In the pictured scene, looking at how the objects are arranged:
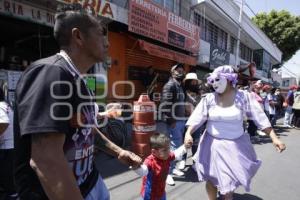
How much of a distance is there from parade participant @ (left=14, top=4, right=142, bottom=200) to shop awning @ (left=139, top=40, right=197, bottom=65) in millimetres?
8534

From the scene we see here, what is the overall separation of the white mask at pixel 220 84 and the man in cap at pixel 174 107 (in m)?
1.71

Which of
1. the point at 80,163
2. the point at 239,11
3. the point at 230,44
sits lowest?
the point at 80,163

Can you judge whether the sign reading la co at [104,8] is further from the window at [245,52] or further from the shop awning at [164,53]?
the window at [245,52]

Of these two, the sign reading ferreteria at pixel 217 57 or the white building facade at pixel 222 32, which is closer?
the white building facade at pixel 222 32

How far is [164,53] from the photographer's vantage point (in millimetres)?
10977

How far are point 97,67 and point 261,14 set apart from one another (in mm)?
30697

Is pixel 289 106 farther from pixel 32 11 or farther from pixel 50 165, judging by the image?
pixel 50 165

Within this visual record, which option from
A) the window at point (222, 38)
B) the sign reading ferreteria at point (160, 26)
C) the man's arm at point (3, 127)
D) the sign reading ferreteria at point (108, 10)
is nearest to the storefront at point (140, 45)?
the sign reading ferreteria at point (160, 26)

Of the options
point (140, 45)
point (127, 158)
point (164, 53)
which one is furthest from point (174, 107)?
point (164, 53)

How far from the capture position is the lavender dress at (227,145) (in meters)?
3.60

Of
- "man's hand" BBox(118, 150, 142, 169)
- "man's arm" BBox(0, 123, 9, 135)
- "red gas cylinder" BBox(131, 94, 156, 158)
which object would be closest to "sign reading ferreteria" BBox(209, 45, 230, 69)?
"red gas cylinder" BBox(131, 94, 156, 158)

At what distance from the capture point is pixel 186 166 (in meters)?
6.05

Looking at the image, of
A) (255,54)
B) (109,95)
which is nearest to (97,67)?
(109,95)

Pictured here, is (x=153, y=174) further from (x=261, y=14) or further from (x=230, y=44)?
(x=261, y=14)
